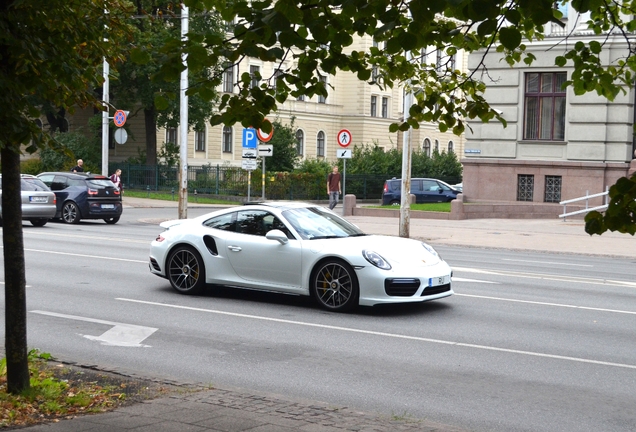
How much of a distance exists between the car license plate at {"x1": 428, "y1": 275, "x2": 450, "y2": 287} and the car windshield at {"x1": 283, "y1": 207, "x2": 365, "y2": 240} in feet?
4.66

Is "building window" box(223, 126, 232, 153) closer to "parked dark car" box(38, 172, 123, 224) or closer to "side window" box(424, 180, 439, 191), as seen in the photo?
"side window" box(424, 180, 439, 191)

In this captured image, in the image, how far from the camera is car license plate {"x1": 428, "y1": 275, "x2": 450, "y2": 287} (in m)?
11.8

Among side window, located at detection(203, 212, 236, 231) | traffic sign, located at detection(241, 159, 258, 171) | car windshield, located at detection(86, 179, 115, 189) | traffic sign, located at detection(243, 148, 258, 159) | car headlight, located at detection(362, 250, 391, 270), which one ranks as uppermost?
traffic sign, located at detection(243, 148, 258, 159)

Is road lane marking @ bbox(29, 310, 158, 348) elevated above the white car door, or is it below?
below

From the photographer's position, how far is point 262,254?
41.0ft

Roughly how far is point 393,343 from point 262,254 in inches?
122

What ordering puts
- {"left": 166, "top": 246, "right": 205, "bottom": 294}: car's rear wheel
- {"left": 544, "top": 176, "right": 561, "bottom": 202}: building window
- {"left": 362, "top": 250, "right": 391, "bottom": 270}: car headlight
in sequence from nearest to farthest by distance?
{"left": 362, "top": 250, "right": 391, "bottom": 270}: car headlight
{"left": 166, "top": 246, "right": 205, "bottom": 294}: car's rear wheel
{"left": 544, "top": 176, "right": 561, "bottom": 202}: building window

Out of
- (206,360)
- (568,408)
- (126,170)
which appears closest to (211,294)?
(206,360)

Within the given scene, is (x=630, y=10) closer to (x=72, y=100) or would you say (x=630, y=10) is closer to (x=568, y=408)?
(x=568, y=408)

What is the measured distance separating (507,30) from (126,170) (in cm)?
5000

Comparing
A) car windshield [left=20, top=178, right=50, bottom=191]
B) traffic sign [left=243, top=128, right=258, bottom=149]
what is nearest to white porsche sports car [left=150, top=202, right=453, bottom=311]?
car windshield [left=20, top=178, right=50, bottom=191]

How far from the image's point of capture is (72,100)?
762 centimetres

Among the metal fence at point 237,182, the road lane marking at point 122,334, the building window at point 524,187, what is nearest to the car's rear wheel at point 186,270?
the road lane marking at point 122,334

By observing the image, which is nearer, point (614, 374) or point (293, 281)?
point (614, 374)
